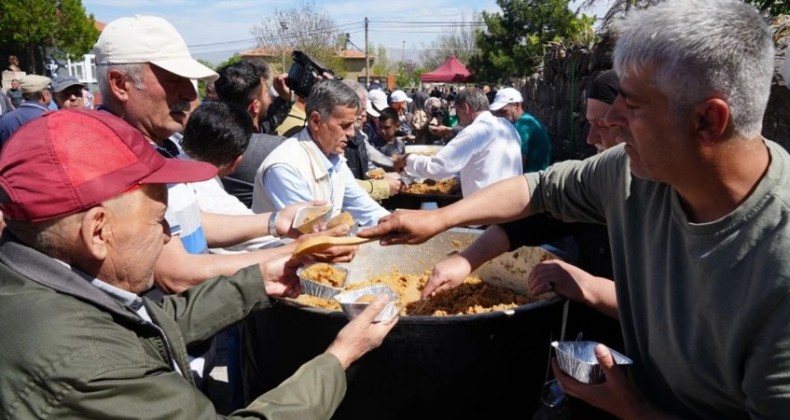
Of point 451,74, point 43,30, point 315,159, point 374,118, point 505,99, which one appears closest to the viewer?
point 315,159

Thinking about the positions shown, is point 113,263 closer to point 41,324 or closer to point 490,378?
point 41,324

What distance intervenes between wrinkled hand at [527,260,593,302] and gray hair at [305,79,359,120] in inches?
64.4

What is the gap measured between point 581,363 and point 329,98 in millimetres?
2292

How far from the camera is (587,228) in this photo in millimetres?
2672

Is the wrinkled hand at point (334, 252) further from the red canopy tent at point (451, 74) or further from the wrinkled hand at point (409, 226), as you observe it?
the red canopy tent at point (451, 74)

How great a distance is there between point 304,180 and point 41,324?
2.26 metres

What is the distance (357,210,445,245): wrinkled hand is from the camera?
7.57 feet

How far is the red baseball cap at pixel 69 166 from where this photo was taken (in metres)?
1.19

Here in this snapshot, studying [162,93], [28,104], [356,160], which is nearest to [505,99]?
[356,160]

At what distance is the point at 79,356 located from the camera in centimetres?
111

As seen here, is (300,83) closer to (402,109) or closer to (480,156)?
(480,156)

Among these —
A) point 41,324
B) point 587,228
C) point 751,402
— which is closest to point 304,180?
point 587,228

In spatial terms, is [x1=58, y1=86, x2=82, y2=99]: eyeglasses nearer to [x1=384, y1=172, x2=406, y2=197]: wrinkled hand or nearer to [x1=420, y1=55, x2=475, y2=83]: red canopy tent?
[x1=384, y1=172, x2=406, y2=197]: wrinkled hand

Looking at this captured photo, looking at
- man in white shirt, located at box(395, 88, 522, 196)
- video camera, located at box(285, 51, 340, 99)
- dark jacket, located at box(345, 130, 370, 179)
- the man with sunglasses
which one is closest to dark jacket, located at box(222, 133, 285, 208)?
video camera, located at box(285, 51, 340, 99)
